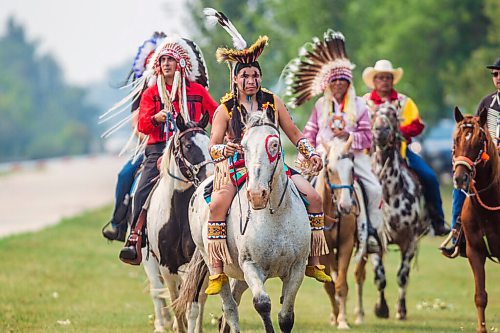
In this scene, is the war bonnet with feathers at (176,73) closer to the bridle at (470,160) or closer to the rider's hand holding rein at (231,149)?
the rider's hand holding rein at (231,149)

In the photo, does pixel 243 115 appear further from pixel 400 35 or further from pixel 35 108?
pixel 35 108

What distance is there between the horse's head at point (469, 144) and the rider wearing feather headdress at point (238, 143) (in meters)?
1.64

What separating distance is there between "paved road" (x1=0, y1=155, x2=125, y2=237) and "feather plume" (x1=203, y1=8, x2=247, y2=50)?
1578cm

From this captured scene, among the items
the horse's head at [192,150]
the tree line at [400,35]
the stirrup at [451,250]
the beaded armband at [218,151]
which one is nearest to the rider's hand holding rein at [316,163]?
the beaded armband at [218,151]

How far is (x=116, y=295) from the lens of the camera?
17.8m

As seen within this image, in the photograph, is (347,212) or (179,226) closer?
(179,226)

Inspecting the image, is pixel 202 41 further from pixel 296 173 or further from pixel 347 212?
pixel 296 173

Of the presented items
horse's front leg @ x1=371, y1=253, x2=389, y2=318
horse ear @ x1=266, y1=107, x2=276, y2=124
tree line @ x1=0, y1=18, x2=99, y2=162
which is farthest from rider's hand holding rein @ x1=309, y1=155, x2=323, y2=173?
tree line @ x1=0, y1=18, x2=99, y2=162

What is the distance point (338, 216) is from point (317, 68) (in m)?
2.04

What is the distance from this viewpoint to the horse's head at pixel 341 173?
45.2 feet

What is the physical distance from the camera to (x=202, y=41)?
1710 inches

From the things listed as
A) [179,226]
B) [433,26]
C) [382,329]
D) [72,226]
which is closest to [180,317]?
[179,226]

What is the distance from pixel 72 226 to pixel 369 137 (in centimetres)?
1681

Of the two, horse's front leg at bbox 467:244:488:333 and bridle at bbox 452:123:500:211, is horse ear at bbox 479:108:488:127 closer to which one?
bridle at bbox 452:123:500:211
